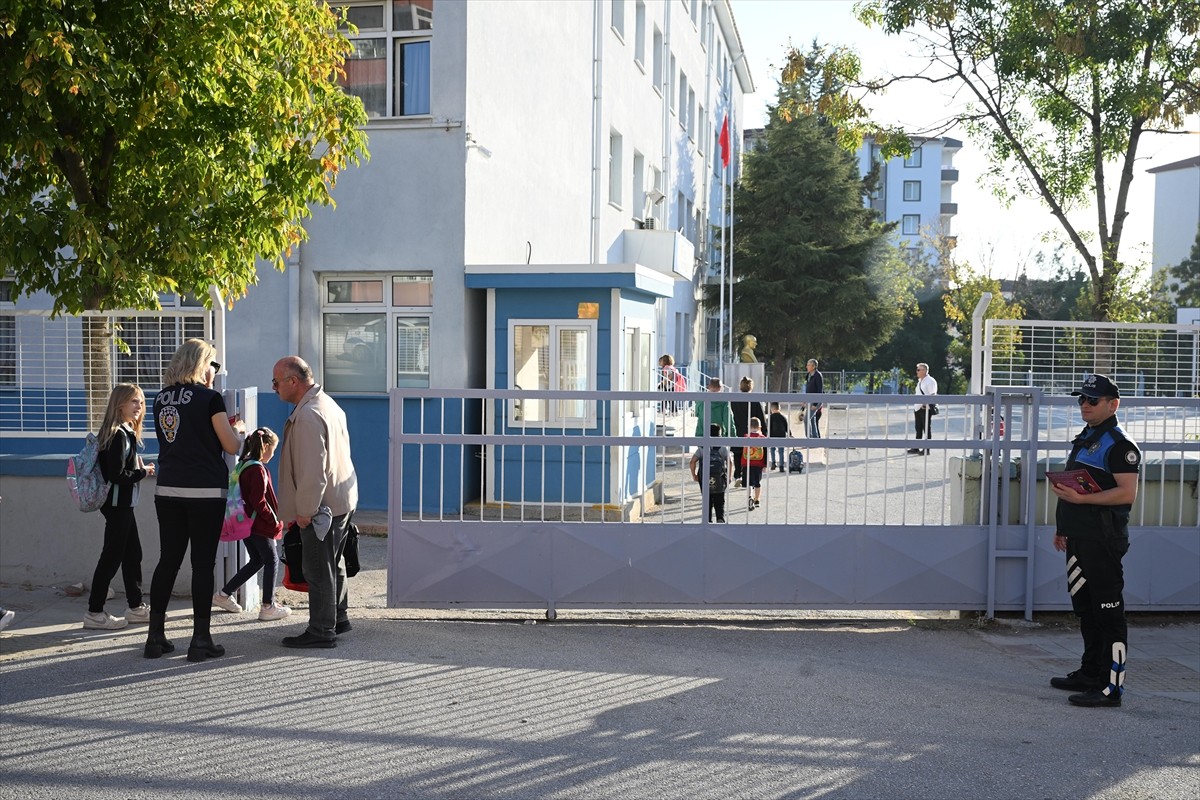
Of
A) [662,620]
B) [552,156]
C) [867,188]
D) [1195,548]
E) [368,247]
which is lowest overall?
[662,620]

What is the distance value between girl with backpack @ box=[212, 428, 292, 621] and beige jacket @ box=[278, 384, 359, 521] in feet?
2.63

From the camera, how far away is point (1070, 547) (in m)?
6.69

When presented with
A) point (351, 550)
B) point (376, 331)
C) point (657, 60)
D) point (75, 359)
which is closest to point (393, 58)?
point (376, 331)

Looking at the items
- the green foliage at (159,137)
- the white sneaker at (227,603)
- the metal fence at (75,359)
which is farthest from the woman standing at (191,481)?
the metal fence at (75,359)

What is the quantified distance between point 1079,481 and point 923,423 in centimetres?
263

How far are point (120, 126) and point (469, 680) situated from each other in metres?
4.41

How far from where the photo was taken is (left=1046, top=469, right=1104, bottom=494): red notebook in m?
6.50

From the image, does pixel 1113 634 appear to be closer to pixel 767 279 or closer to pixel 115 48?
pixel 115 48

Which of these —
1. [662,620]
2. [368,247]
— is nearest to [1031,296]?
[368,247]

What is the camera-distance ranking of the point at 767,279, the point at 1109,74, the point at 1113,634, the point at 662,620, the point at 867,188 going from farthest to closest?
the point at 867,188 → the point at 767,279 → the point at 1109,74 → the point at 662,620 → the point at 1113,634

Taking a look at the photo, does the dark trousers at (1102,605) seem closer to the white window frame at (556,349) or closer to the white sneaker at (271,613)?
the white sneaker at (271,613)

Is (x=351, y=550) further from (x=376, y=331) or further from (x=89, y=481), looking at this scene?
(x=376, y=331)

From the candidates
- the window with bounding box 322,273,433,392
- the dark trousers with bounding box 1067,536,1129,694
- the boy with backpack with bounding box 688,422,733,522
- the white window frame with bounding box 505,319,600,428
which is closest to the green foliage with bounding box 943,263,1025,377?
the white window frame with bounding box 505,319,600,428

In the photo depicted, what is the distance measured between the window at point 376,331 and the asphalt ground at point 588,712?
6.39m
